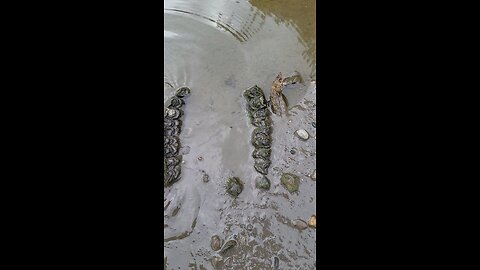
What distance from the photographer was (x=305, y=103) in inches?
100

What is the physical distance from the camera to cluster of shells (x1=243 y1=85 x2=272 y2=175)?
8.20ft

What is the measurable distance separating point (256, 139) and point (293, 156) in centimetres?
25

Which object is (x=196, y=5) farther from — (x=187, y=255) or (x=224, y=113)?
(x=187, y=255)

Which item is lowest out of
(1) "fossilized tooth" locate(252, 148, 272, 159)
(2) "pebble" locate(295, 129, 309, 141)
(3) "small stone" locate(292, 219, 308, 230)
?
(3) "small stone" locate(292, 219, 308, 230)

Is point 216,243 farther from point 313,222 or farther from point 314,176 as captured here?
point 314,176

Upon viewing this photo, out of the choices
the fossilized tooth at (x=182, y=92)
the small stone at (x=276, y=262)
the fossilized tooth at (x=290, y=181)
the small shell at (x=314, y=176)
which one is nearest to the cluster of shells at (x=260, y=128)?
the fossilized tooth at (x=290, y=181)

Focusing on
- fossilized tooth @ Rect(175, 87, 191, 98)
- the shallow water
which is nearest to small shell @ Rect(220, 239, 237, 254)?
the shallow water

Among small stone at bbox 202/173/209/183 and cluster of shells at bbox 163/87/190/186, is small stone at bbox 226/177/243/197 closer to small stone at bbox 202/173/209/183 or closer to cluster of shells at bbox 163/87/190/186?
small stone at bbox 202/173/209/183

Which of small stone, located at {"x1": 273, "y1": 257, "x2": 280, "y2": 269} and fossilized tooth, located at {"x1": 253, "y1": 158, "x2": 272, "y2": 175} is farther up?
fossilized tooth, located at {"x1": 253, "y1": 158, "x2": 272, "y2": 175}

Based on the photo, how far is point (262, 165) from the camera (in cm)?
249

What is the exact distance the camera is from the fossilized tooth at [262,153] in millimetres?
2500

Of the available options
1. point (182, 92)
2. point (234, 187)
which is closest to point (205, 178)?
point (234, 187)

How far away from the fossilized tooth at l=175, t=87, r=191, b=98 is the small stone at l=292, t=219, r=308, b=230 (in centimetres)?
100

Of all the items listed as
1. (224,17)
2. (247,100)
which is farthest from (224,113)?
(224,17)
